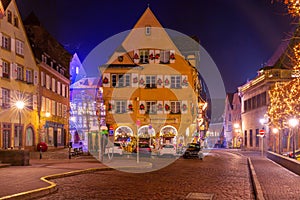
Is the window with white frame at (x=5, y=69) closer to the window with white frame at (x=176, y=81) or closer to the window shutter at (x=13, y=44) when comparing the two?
the window shutter at (x=13, y=44)

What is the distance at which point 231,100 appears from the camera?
88.8m

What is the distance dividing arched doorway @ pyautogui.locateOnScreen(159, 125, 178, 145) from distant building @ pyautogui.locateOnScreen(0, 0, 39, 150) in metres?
17.1

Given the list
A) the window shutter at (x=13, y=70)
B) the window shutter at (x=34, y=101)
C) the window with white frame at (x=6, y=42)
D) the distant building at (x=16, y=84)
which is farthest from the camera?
the window shutter at (x=34, y=101)

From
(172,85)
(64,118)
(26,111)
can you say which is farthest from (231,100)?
(26,111)

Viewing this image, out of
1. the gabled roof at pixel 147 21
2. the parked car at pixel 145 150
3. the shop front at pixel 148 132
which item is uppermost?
the gabled roof at pixel 147 21

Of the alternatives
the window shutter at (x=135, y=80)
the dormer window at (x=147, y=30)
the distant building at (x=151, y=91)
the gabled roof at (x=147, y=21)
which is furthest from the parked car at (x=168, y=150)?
the gabled roof at (x=147, y=21)

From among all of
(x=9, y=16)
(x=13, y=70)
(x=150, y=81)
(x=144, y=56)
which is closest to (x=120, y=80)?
(x=150, y=81)

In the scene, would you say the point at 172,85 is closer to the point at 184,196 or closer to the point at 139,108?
the point at 139,108

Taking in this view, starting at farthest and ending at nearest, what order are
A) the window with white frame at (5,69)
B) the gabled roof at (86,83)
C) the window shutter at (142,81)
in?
the gabled roof at (86,83), the window shutter at (142,81), the window with white frame at (5,69)

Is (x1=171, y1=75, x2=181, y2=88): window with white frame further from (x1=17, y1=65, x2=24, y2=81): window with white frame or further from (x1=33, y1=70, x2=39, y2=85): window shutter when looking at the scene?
(x1=17, y1=65, x2=24, y2=81): window with white frame

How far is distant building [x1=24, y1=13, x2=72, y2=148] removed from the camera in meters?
44.9

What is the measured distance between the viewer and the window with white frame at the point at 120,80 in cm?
5541

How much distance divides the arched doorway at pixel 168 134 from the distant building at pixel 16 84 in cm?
1707

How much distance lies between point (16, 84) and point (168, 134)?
2163cm
